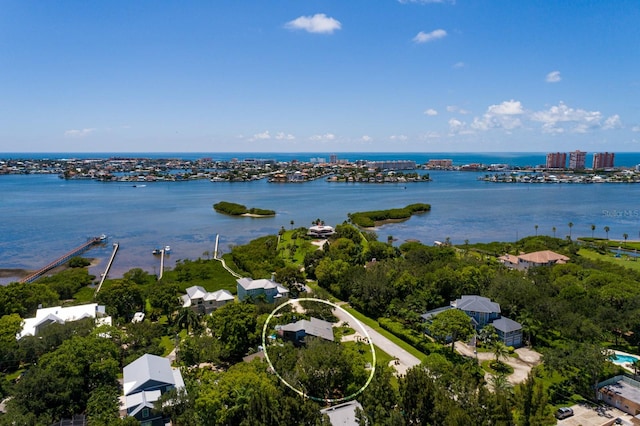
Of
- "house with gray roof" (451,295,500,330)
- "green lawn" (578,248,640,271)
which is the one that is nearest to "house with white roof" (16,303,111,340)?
"house with gray roof" (451,295,500,330)

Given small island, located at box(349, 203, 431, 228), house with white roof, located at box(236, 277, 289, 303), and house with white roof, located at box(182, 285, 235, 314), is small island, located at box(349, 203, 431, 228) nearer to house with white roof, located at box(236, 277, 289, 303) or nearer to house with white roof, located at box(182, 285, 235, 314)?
house with white roof, located at box(236, 277, 289, 303)

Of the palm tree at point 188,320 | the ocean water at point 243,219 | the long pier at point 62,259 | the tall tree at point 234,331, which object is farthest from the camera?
the ocean water at point 243,219

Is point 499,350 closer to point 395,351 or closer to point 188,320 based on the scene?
point 395,351

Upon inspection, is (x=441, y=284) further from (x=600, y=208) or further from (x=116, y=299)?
(x=600, y=208)

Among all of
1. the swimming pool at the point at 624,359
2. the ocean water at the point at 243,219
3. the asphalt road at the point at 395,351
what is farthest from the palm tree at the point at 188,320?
the swimming pool at the point at 624,359

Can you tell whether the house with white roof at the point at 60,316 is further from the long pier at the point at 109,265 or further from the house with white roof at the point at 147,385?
the long pier at the point at 109,265
